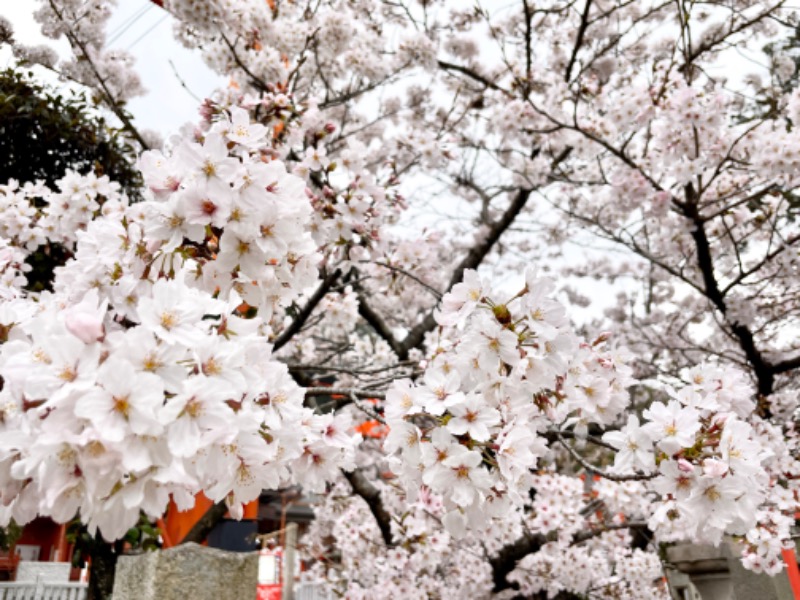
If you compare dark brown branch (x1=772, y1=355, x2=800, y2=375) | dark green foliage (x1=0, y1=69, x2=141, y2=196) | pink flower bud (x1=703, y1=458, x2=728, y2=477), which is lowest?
pink flower bud (x1=703, y1=458, x2=728, y2=477)

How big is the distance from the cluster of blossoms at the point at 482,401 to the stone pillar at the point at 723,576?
2413 millimetres

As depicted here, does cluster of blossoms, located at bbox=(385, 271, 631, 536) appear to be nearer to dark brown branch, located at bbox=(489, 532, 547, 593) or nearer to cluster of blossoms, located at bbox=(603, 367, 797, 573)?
cluster of blossoms, located at bbox=(603, 367, 797, 573)

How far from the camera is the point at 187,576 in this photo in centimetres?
236

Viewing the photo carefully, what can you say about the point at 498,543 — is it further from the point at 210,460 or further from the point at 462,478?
the point at 210,460

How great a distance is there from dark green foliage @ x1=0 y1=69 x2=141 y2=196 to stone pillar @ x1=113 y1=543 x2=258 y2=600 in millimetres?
2154

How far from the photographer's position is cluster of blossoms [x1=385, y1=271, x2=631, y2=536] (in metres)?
1.36

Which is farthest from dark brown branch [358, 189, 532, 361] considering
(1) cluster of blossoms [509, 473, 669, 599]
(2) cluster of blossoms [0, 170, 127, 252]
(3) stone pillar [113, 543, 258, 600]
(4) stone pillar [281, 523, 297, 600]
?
(4) stone pillar [281, 523, 297, 600]

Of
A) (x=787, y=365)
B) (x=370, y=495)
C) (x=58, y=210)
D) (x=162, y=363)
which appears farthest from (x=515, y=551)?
(x=162, y=363)

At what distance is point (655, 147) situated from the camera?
13.5 feet

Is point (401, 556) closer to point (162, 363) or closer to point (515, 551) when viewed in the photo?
point (515, 551)

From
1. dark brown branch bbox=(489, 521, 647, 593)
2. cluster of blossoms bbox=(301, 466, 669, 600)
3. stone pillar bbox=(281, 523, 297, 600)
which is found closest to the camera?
Result: cluster of blossoms bbox=(301, 466, 669, 600)

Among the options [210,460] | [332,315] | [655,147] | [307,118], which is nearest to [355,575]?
[332,315]

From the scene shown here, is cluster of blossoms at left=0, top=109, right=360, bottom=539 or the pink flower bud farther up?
cluster of blossoms at left=0, top=109, right=360, bottom=539

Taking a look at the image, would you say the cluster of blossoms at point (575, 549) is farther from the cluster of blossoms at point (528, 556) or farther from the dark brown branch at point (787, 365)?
the dark brown branch at point (787, 365)
